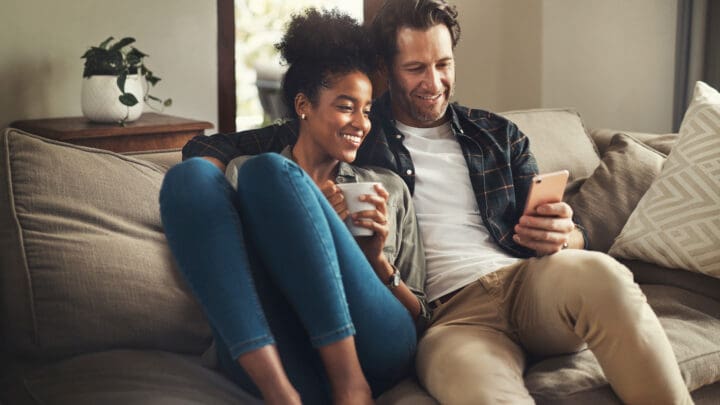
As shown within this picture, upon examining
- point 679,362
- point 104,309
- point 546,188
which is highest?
point 546,188

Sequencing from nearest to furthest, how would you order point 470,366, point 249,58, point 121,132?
1. point 470,366
2. point 121,132
3. point 249,58

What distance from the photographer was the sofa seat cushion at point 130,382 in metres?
1.40

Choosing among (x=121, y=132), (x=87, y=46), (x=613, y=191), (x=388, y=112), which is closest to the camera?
(x=388, y=112)

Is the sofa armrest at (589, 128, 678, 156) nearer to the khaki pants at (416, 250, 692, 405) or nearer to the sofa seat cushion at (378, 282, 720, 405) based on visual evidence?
the sofa seat cushion at (378, 282, 720, 405)

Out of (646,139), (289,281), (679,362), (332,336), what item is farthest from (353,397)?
(646,139)

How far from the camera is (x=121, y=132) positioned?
285cm

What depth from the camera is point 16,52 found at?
3098mm

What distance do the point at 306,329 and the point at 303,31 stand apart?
0.70m

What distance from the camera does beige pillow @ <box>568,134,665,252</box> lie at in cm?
213

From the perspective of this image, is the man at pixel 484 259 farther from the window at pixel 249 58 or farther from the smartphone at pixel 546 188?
the window at pixel 249 58

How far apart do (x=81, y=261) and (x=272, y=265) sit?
15.3 inches

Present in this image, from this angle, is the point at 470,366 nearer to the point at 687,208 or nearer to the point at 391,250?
the point at 391,250

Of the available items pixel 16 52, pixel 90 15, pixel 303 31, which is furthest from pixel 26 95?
pixel 303 31

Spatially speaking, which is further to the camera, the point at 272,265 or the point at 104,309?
the point at 104,309
